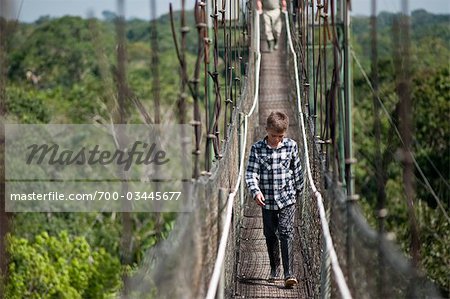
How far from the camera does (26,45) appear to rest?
47.3 m

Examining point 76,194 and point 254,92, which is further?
point 76,194

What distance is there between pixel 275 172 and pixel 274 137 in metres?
0.18

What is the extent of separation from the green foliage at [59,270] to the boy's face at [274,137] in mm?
18941

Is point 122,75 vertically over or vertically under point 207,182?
over

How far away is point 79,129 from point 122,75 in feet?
102

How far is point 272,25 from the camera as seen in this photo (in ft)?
49.4

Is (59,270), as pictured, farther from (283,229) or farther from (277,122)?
(277,122)

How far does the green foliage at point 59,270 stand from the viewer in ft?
82.7

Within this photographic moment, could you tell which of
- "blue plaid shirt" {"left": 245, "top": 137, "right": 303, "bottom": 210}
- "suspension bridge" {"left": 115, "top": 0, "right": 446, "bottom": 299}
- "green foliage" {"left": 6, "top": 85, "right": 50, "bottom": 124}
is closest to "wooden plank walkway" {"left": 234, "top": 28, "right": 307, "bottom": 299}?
"suspension bridge" {"left": 115, "top": 0, "right": 446, "bottom": 299}

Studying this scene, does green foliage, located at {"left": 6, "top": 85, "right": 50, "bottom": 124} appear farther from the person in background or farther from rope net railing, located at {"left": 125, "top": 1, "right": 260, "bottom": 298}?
rope net railing, located at {"left": 125, "top": 1, "right": 260, "bottom": 298}

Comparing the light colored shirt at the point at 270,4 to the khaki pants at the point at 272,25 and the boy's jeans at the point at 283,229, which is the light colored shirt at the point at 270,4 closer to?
the khaki pants at the point at 272,25

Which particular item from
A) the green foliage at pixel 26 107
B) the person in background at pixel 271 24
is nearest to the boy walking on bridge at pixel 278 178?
the person in background at pixel 271 24

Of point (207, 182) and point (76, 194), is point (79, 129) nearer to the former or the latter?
point (76, 194)

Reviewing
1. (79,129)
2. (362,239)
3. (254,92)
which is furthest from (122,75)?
(79,129)
